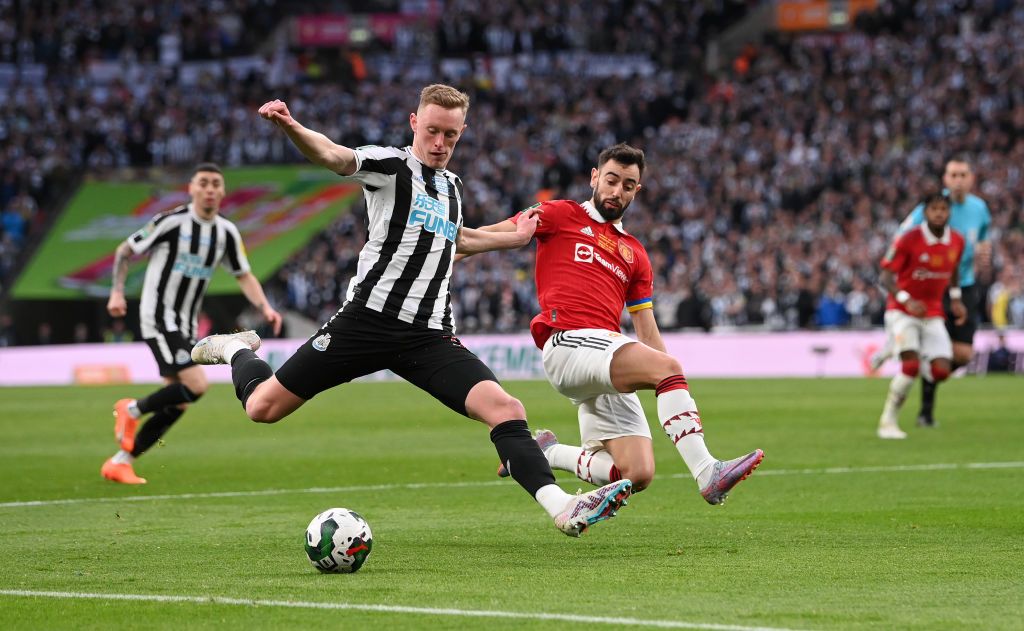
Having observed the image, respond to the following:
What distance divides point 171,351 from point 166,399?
473 mm

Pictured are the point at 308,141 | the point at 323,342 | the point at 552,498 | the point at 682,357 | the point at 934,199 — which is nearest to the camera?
the point at 308,141

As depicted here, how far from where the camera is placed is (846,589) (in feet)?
21.1

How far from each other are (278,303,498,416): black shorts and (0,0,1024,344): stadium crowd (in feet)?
80.7

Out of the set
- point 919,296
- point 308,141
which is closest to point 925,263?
point 919,296

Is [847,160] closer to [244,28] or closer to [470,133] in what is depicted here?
[470,133]

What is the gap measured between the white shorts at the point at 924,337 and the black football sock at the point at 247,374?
29.5ft

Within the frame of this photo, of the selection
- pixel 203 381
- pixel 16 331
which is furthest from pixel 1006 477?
pixel 16 331

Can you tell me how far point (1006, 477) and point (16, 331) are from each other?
101ft

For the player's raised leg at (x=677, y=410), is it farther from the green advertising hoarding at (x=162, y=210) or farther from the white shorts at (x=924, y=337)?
the green advertising hoarding at (x=162, y=210)

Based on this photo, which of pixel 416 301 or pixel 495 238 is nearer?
pixel 416 301

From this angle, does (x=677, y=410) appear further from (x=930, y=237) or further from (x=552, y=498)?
(x=930, y=237)

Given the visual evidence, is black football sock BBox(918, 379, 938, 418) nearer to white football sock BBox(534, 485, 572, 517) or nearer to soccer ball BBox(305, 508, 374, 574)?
white football sock BBox(534, 485, 572, 517)

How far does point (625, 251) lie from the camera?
29.6 feet

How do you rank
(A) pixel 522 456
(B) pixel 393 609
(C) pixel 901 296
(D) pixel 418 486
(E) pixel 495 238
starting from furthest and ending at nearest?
(C) pixel 901 296 < (D) pixel 418 486 < (E) pixel 495 238 < (A) pixel 522 456 < (B) pixel 393 609
